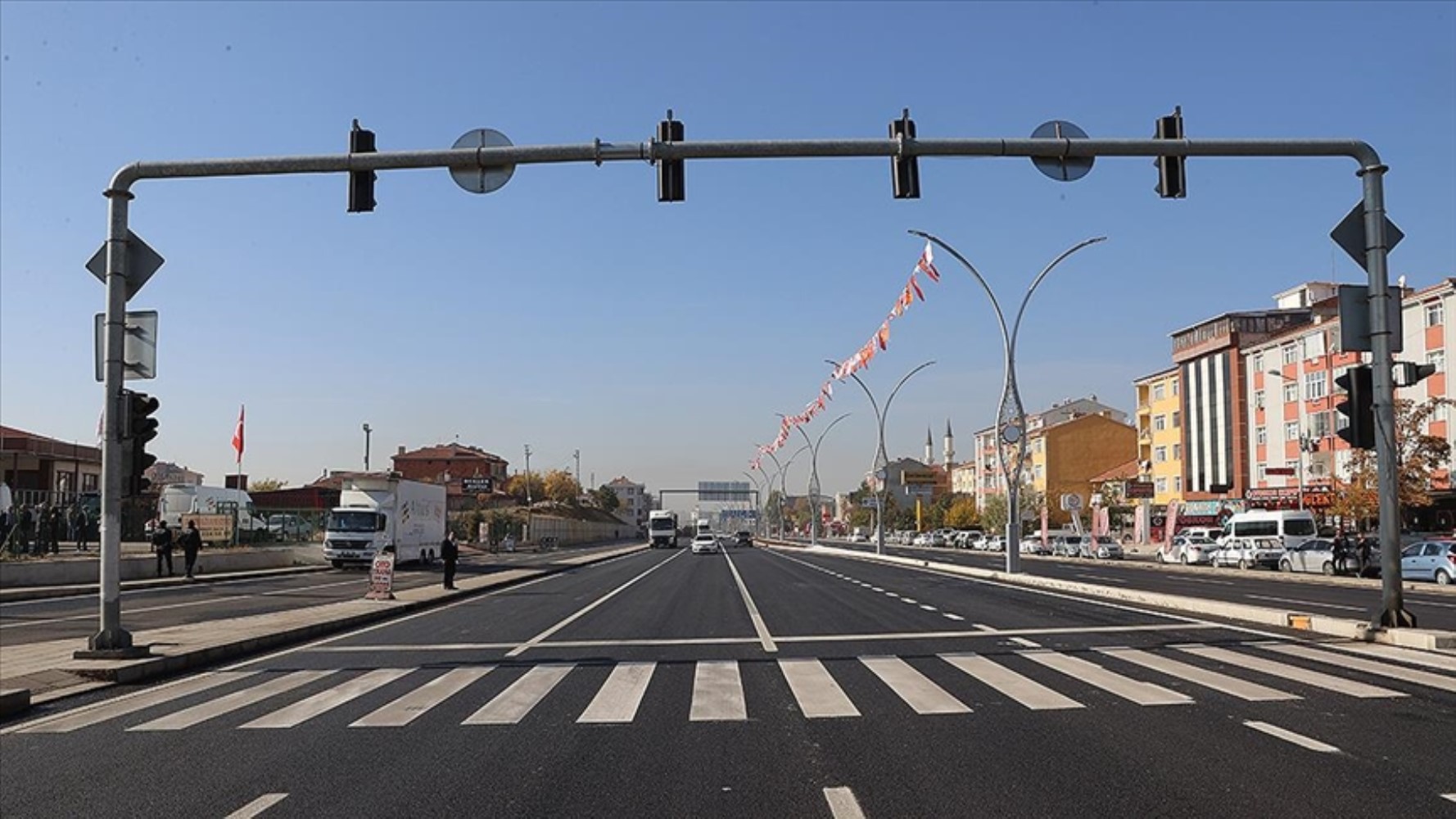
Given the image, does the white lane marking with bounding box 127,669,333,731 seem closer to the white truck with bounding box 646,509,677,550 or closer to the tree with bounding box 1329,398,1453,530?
the tree with bounding box 1329,398,1453,530

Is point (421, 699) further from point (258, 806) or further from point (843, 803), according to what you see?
point (843, 803)

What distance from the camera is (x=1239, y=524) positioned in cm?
5091

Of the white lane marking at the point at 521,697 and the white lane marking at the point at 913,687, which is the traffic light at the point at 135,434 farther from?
the white lane marking at the point at 913,687

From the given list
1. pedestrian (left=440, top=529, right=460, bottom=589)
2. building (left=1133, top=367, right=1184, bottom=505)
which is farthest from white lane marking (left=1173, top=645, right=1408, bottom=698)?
building (left=1133, top=367, right=1184, bottom=505)

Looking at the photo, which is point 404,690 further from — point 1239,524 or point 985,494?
point 985,494

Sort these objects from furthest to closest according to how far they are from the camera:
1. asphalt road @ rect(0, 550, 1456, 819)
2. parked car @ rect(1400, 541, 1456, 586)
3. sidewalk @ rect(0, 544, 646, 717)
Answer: parked car @ rect(1400, 541, 1456, 586)
sidewalk @ rect(0, 544, 646, 717)
asphalt road @ rect(0, 550, 1456, 819)

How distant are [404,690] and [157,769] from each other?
403cm

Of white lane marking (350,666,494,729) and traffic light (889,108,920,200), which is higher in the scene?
traffic light (889,108,920,200)

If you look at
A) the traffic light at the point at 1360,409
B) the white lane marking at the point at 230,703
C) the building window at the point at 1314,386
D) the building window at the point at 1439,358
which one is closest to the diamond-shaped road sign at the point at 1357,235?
the traffic light at the point at 1360,409

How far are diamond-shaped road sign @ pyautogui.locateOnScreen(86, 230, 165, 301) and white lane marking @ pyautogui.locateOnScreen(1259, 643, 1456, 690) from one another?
1517 cm

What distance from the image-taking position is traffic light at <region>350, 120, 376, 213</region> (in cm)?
1516

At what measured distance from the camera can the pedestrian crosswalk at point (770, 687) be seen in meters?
10.6

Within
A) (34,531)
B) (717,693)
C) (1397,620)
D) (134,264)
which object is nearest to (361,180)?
(134,264)

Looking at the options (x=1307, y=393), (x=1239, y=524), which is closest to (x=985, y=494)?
(x=1307, y=393)
